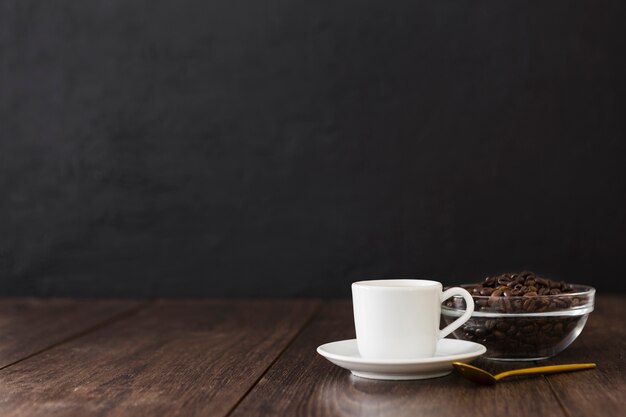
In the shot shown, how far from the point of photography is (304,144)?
2.21 meters

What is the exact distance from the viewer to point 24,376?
115cm

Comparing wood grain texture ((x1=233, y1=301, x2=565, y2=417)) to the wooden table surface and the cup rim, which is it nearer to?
the wooden table surface

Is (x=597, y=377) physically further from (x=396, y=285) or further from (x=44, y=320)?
(x=44, y=320)

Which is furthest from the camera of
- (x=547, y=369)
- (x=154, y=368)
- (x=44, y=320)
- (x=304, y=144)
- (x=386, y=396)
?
(x=304, y=144)

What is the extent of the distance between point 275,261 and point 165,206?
12.8 inches

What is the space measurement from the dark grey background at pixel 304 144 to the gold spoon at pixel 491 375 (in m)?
1.10

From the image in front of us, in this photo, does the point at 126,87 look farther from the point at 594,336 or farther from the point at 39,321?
the point at 594,336

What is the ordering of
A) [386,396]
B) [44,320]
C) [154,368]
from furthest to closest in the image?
[44,320] < [154,368] < [386,396]

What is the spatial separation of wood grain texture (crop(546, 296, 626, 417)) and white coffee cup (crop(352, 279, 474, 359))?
16cm

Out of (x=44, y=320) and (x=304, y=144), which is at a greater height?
(x=304, y=144)

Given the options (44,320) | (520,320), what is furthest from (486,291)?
(44,320)

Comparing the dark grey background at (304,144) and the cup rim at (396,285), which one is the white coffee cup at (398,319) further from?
the dark grey background at (304,144)

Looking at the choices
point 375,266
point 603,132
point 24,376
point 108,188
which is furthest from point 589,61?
point 24,376

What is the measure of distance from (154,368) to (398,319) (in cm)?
38
